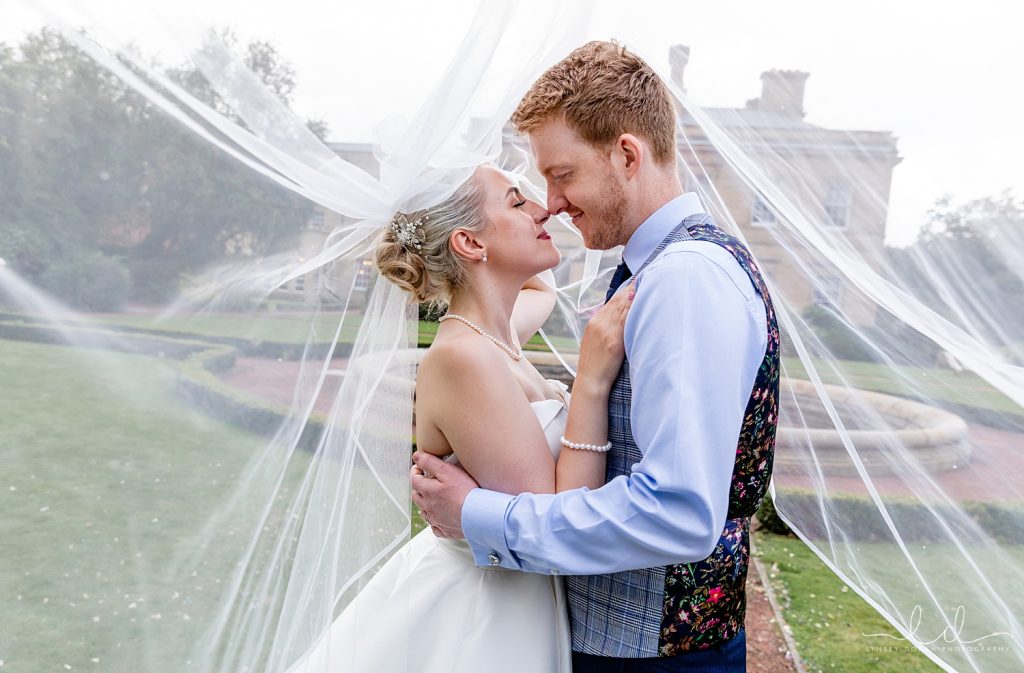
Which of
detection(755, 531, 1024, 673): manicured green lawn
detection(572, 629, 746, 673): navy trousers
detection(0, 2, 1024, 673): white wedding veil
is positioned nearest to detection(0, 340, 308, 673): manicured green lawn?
detection(0, 2, 1024, 673): white wedding veil

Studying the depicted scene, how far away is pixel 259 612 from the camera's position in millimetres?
2102

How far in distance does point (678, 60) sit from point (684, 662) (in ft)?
5.96

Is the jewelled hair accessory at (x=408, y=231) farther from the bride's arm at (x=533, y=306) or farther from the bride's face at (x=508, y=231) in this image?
the bride's arm at (x=533, y=306)

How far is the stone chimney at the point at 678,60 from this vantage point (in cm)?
258

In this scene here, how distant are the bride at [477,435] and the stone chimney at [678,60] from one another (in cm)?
64

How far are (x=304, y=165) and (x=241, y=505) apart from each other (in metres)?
0.88

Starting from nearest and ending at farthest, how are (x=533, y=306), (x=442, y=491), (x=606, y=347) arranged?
1. (x=606, y=347)
2. (x=442, y=491)
3. (x=533, y=306)

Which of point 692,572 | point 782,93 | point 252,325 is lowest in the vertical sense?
point 692,572

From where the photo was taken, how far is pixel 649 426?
1.71m

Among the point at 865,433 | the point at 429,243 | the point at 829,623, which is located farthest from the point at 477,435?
the point at 829,623

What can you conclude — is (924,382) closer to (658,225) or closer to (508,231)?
(658,225)

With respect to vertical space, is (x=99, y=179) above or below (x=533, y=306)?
A: above

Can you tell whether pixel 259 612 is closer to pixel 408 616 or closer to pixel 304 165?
pixel 408 616

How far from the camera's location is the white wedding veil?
1.70 meters
